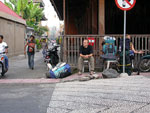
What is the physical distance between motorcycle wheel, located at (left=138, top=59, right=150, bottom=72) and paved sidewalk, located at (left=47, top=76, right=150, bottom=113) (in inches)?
70.4

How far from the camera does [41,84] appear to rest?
810 centimetres

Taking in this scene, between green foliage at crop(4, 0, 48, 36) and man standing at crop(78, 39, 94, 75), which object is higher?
green foliage at crop(4, 0, 48, 36)

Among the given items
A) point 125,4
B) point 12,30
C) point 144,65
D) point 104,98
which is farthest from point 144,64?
point 12,30

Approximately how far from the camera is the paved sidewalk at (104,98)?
4871 mm

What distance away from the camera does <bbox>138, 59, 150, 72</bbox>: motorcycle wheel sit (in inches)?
361

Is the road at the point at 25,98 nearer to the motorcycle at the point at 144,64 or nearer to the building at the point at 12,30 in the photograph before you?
the motorcycle at the point at 144,64

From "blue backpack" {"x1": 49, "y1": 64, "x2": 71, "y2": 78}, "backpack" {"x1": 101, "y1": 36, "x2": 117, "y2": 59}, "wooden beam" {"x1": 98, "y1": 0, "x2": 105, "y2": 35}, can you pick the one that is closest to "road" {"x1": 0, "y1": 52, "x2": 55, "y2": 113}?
"blue backpack" {"x1": 49, "y1": 64, "x2": 71, "y2": 78}

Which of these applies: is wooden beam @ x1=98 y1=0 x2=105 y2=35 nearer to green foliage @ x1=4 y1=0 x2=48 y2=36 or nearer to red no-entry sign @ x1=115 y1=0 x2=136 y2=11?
red no-entry sign @ x1=115 y1=0 x2=136 y2=11

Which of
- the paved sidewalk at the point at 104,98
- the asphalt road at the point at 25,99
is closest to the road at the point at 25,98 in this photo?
the asphalt road at the point at 25,99

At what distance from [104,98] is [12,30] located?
15391mm

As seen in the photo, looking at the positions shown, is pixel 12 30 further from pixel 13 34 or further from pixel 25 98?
pixel 25 98

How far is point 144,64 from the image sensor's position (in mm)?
9234

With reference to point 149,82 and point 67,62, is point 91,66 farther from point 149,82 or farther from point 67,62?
point 149,82

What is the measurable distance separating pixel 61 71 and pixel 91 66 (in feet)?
3.65
